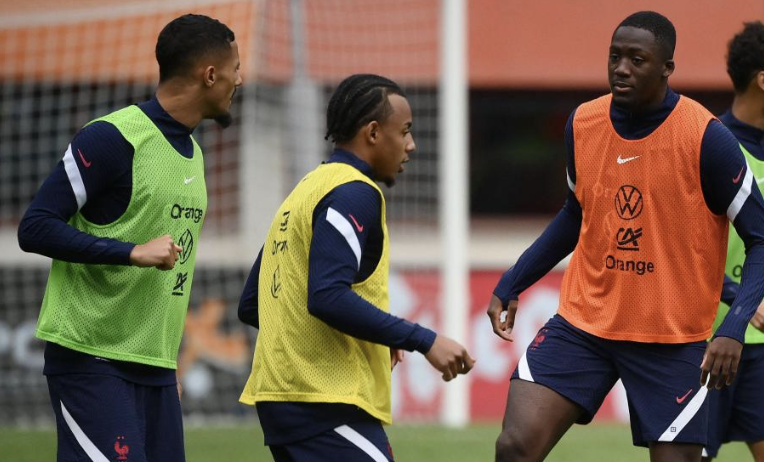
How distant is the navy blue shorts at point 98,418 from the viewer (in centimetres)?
443

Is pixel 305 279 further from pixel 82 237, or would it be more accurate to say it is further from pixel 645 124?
pixel 645 124

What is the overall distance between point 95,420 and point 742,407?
118 inches

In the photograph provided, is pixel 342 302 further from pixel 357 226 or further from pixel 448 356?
pixel 448 356

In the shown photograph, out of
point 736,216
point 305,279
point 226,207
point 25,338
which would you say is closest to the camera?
point 305,279

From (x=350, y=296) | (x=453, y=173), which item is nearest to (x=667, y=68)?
(x=350, y=296)

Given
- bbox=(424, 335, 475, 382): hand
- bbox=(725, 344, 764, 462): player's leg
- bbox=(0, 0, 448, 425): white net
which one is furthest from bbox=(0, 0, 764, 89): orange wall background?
bbox=(424, 335, 475, 382): hand

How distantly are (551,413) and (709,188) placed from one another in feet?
3.29

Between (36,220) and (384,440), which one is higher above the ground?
(36,220)

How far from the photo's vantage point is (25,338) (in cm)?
1232

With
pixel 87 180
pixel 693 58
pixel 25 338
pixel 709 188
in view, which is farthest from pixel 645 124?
pixel 693 58

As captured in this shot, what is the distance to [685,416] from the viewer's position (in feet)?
15.6

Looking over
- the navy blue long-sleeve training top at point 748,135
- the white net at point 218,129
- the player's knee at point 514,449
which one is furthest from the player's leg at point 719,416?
the white net at point 218,129

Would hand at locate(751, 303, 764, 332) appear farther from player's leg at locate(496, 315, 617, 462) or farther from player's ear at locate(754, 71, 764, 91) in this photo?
player's ear at locate(754, 71, 764, 91)

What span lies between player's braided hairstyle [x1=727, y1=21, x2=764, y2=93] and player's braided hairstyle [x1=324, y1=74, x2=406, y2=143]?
2.20 metres
